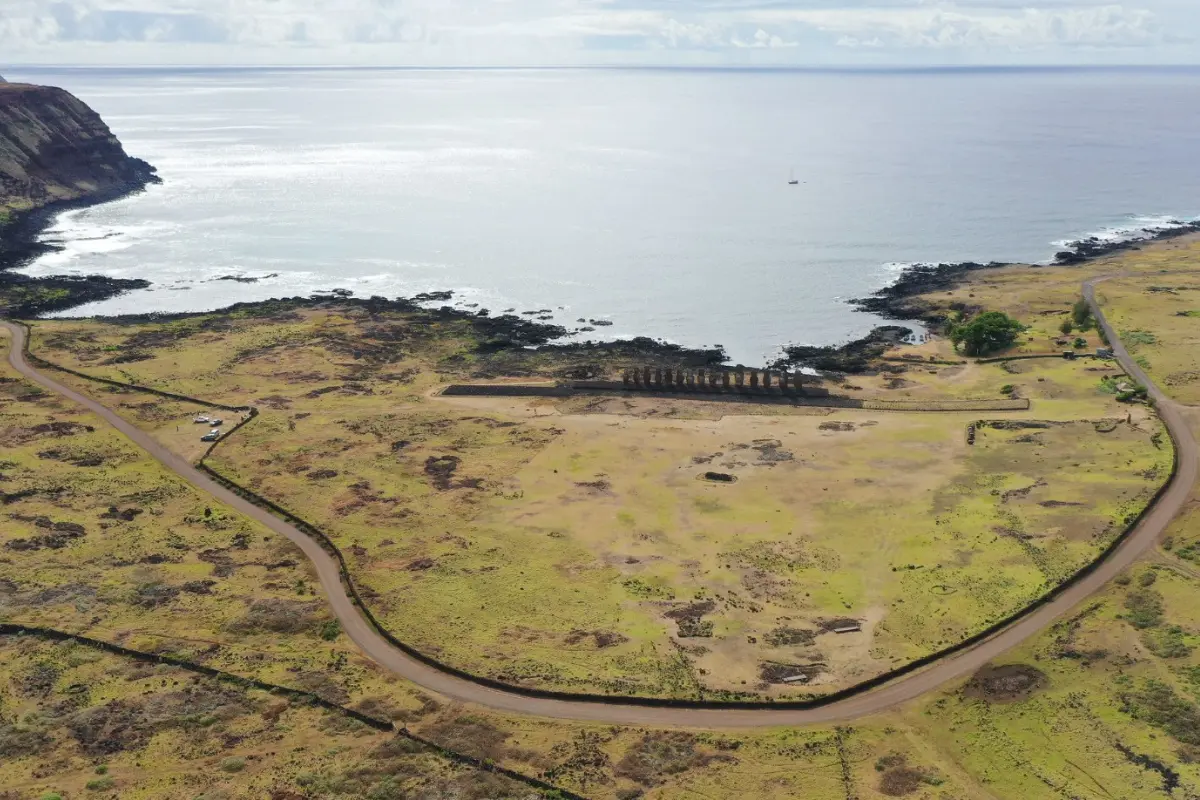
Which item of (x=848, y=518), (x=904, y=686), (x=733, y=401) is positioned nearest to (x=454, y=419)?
(x=733, y=401)

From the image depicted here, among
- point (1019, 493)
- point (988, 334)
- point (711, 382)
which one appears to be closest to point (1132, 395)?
point (988, 334)

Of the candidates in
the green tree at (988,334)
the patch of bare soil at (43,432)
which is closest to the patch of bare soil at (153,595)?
the patch of bare soil at (43,432)

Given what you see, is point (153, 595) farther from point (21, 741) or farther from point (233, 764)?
point (233, 764)

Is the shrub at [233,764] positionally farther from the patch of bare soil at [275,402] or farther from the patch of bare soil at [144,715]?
the patch of bare soil at [275,402]

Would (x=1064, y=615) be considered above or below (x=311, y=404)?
above

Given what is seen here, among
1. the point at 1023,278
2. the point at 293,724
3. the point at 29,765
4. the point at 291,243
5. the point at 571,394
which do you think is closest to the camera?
the point at 29,765

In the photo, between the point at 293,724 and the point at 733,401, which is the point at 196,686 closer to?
the point at 293,724

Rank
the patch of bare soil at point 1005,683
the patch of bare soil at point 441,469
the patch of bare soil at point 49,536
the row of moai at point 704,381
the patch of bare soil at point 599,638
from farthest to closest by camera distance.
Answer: the row of moai at point 704,381
the patch of bare soil at point 441,469
the patch of bare soil at point 49,536
the patch of bare soil at point 599,638
the patch of bare soil at point 1005,683
